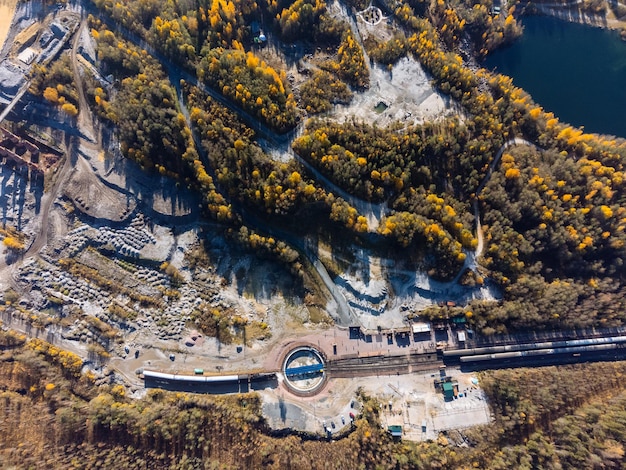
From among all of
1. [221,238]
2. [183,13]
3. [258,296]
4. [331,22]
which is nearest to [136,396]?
[258,296]

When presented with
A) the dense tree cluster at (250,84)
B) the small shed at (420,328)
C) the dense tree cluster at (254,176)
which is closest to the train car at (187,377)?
the dense tree cluster at (254,176)

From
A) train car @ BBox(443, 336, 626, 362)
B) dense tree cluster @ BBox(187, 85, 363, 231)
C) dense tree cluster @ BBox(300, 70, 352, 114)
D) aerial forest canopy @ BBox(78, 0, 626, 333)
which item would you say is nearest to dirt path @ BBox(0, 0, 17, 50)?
aerial forest canopy @ BBox(78, 0, 626, 333)

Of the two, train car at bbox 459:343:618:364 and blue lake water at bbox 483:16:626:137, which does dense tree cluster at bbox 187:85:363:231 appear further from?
blue lake water at bbox 483:16:626:137

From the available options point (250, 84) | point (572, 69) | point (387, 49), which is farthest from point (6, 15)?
point (572, 69)

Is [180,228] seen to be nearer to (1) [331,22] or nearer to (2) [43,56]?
(2) [43,56]

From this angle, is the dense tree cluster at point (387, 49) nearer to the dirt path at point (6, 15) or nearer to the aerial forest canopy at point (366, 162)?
the aerial forest canopy at point (366, 162)

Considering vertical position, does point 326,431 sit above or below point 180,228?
below

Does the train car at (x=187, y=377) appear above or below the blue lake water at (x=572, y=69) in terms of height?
below
